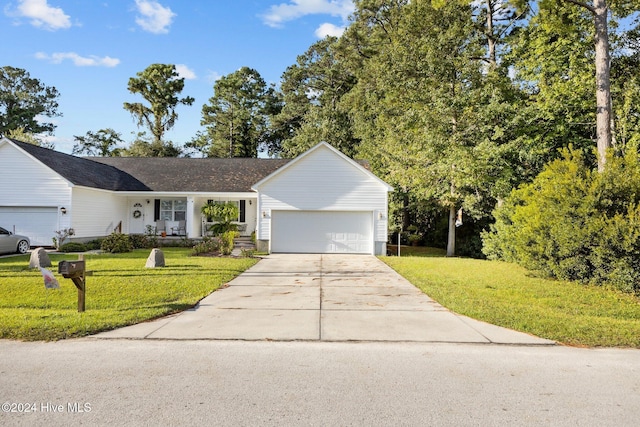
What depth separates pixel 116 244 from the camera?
55.0 feet

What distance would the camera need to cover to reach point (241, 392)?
146 inches

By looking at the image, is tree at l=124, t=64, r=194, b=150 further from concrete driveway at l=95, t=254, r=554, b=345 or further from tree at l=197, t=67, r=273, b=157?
concrete driveway at l=95, t=254, r=554, b=345

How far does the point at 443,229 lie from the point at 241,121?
25.8 m

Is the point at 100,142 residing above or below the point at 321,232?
above

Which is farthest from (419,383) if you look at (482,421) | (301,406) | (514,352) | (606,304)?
(606,304)

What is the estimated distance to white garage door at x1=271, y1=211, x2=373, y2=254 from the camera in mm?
18328

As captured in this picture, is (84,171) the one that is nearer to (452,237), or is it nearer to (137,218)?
(137,218)

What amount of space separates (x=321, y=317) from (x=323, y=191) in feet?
38.8

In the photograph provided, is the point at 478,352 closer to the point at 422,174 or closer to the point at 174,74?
the point at 422,174

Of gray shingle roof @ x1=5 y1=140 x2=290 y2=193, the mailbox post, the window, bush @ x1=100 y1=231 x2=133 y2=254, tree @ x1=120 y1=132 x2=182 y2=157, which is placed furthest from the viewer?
tree @ x1=120 y1=132 x2=182 y2=157

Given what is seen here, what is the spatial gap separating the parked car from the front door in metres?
6.31

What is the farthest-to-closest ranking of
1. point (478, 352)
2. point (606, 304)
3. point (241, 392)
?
point (606, 304), point (478, 352), point (241, 392)

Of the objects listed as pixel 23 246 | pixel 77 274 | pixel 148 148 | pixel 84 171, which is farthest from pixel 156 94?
pixel 77 274

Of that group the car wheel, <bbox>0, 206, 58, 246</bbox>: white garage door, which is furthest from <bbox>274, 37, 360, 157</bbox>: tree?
the car wheel
